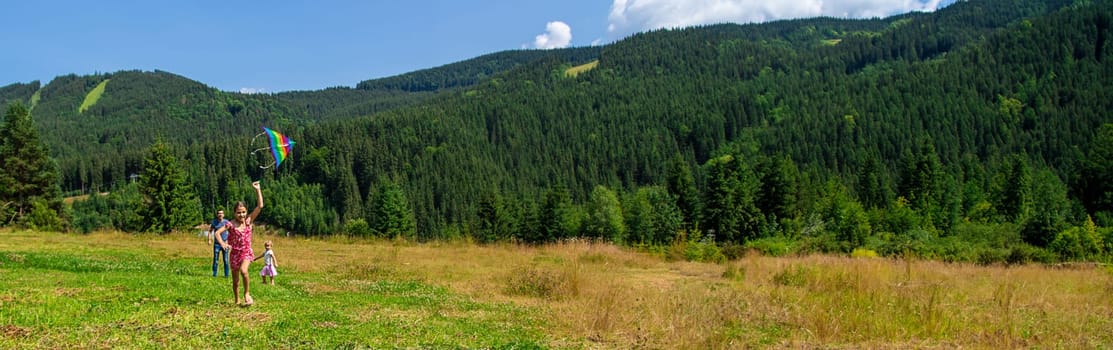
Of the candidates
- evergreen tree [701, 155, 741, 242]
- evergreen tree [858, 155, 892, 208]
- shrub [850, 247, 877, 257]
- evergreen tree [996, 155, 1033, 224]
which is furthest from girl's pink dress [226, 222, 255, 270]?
evergreen tree [858, 155, 892, 208]

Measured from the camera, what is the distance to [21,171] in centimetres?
4709

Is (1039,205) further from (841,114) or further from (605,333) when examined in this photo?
(841,114)

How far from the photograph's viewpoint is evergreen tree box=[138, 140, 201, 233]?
47.2 meters

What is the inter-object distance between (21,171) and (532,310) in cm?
5244

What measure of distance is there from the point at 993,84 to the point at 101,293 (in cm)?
19966

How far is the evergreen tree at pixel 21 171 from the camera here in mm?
45656

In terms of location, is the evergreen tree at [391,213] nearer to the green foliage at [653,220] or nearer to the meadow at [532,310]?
the green foliage at [653,220]

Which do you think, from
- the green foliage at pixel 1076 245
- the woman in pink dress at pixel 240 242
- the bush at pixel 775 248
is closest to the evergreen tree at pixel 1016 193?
the green foliage at pixel 1076 245

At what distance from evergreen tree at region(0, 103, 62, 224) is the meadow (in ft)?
118

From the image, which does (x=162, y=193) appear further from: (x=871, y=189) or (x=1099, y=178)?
(x=871, y=189)

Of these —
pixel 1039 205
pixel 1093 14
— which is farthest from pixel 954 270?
pixel 1093 14

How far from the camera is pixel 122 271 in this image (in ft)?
53.4

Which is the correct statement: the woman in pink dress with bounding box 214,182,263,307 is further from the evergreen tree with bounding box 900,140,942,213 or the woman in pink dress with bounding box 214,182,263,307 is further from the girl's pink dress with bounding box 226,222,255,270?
the evergreen tree with bounding box 900,140,942,213

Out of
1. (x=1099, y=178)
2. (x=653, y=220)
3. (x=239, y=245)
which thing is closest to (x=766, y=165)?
(x=653, y=220)
